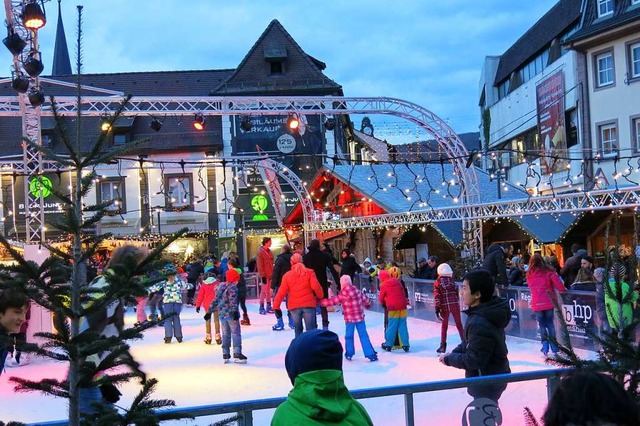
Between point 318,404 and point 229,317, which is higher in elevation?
point 318,404

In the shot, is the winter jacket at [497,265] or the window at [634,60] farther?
the window at [634,60]

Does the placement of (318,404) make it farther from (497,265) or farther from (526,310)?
(497,265)

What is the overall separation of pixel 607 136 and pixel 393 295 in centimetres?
1644

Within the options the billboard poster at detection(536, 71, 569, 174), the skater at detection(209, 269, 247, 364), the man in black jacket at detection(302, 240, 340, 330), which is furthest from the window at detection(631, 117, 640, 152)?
the skater at detection(209, 269, 247, 364)

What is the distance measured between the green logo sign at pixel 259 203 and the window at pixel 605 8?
52.5 feet

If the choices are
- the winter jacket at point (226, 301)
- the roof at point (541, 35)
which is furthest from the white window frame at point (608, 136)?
the winter jacket at point (226, 301)

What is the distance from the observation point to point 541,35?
31.9 metres

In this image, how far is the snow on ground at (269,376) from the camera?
191 inches

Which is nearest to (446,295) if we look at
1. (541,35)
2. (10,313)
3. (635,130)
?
(10,313)

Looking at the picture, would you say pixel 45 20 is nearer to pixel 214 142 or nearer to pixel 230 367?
pixel 230 367

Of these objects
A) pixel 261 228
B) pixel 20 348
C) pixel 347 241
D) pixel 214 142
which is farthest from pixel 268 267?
pixel 214 142

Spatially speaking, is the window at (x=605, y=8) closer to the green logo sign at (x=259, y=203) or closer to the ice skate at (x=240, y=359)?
the green logo sign at (x=259, y=203)

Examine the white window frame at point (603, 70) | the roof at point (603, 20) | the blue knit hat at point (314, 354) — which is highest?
the roof at point (603, 20)

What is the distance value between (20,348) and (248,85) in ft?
126
